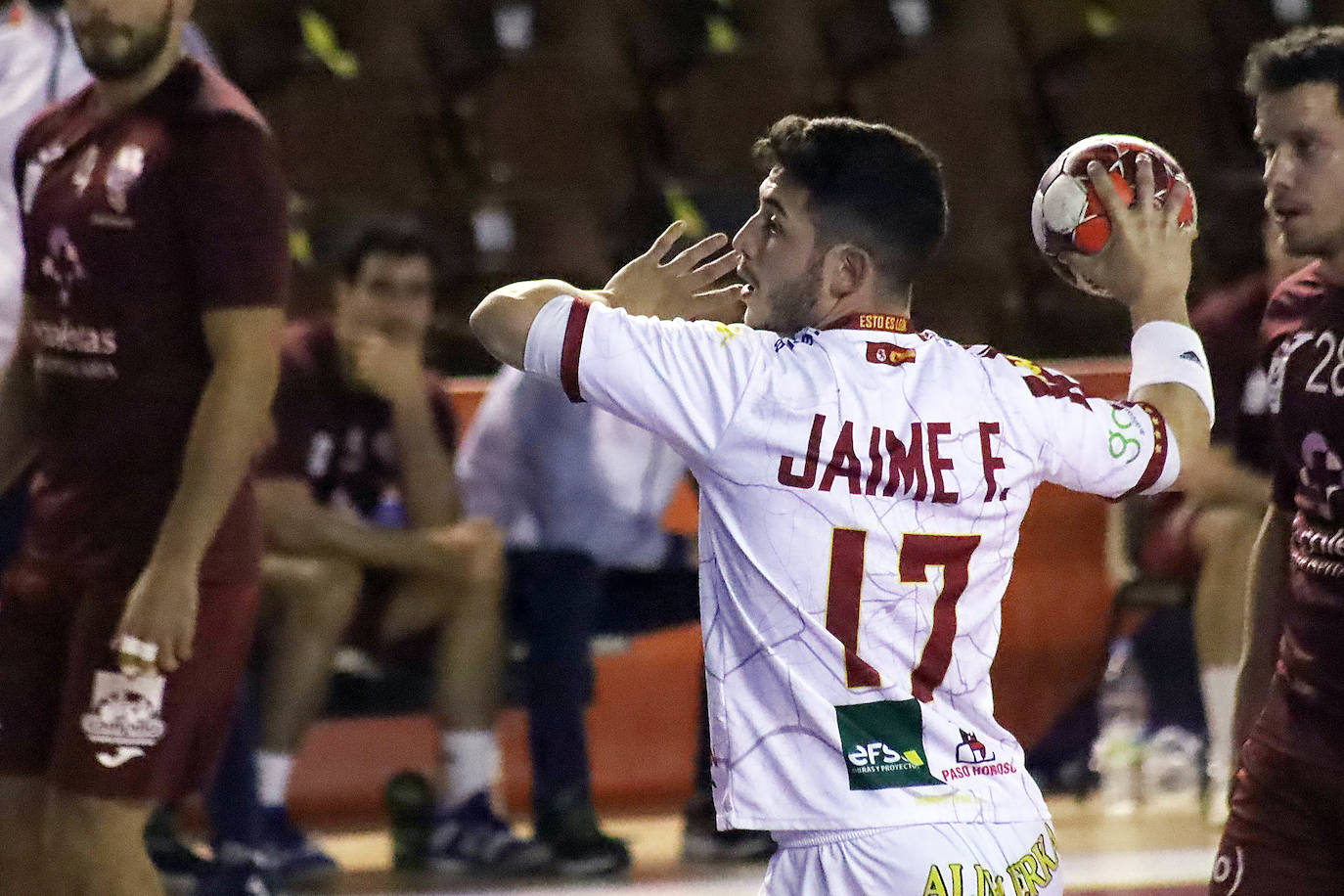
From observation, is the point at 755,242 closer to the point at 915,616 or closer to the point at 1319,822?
the point at 915,616

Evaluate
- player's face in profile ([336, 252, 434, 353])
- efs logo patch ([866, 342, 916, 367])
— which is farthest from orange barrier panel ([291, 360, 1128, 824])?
efs logo patch ([866, 342, 916, 367])

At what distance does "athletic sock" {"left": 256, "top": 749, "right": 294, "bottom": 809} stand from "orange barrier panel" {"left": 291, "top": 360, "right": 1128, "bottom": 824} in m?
0.72

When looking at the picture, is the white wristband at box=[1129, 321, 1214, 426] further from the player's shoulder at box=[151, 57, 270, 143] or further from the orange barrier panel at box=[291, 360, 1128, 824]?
the orange barrier panel at box=[291, 360, 1128, 824]

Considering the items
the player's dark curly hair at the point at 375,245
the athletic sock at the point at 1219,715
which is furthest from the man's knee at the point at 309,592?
the athletic sock at the point at 1219,715

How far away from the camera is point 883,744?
2.56 m

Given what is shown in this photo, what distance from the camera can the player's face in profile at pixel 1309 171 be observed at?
3.17 m

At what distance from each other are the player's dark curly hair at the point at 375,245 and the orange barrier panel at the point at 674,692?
0.90 metres

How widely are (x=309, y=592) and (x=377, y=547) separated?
8.8 inches

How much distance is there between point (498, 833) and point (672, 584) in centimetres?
92

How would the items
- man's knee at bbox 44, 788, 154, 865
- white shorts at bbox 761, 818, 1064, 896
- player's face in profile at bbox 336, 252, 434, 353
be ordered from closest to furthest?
1. white shorts at bbox 761, 818, 1064, 896
2. man's knee at bbox 44, 788, 154, 865
3. player's face in profile at bbox 336, 252, 434, 353

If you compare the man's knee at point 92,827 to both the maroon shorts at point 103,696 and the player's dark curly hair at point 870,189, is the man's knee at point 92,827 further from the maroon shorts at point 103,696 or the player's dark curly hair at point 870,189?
the player's dark curly hair at point 870,189

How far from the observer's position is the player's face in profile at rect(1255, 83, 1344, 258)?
3166 mm

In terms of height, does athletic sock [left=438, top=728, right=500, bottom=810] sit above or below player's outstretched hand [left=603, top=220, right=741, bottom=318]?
below

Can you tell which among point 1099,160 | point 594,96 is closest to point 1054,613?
point 594,96
